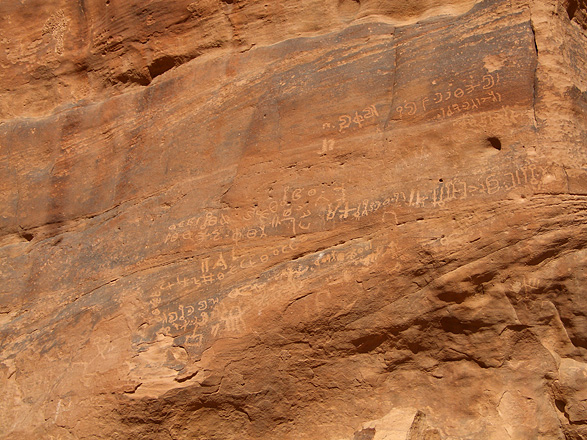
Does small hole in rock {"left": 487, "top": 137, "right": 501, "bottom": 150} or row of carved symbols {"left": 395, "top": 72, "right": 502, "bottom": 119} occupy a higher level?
row of carved symbols {"left": 395, "top": 72, "right": 502, "bottom": 119}

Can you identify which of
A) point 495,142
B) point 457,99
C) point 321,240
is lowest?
point 321,240

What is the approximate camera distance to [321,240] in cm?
350

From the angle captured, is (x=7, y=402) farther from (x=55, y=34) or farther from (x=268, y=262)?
(x=55, y=34)

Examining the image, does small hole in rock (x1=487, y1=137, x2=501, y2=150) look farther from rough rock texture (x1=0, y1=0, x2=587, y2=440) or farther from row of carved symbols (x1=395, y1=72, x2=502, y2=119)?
row of carved symbols (x1=395, y1=72, x2=502, y2=119)

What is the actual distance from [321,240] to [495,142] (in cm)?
129

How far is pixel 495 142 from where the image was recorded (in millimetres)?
3320

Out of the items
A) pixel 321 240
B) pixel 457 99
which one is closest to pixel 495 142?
pixel 457 99

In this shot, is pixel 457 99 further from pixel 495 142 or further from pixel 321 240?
pixel 321 240

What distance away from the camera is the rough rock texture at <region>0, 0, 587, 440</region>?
314 cm

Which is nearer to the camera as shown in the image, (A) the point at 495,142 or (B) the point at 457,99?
(A) the point at 495,142

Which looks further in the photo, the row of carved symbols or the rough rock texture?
the row of carved symbols

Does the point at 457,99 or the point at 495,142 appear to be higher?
the point at 457,99

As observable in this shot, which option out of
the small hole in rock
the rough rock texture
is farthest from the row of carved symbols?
the small hole in rock

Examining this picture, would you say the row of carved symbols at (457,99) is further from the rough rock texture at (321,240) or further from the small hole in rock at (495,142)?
the small hole in rock at (495,142)
